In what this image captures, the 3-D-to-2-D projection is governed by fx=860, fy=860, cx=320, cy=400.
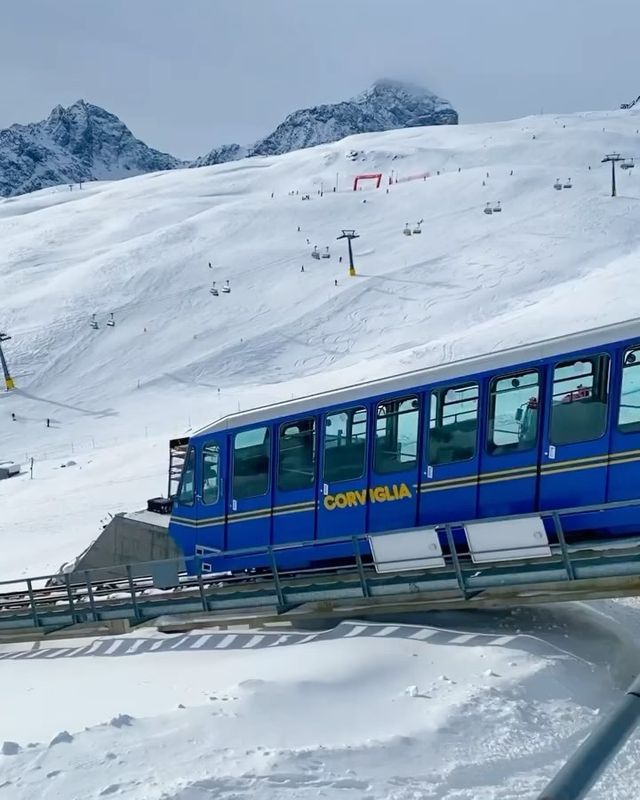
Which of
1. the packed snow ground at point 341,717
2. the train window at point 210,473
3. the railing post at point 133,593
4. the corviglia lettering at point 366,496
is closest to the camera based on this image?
the packed snow ground at point 341,717

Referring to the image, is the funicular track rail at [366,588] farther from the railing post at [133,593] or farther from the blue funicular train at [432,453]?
the blue funicular train at [432,453]

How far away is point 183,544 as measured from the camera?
15.1 meters

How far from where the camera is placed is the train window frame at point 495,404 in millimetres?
11289

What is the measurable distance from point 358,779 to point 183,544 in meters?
8.90

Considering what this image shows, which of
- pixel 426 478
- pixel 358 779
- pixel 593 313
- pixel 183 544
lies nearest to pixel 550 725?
pixel 358 779

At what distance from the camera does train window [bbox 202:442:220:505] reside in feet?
47.1

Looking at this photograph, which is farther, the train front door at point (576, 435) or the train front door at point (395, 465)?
the train front door at point (395, 465)

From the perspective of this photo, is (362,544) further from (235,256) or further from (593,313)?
(235,256)

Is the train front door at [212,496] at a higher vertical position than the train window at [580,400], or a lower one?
lower

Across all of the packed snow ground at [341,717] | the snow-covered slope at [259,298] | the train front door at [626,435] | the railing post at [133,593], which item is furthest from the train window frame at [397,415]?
the snow-covered slope at [259,298]

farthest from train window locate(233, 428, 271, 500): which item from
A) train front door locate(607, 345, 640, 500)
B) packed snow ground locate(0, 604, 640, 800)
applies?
train front door locate(607, 345, 640, 500)

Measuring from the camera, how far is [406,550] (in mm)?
11258

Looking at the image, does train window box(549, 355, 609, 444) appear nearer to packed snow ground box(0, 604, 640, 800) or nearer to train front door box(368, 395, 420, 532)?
train front door box(368, 395, 420, 532)

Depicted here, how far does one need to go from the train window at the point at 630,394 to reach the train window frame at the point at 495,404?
105cm
